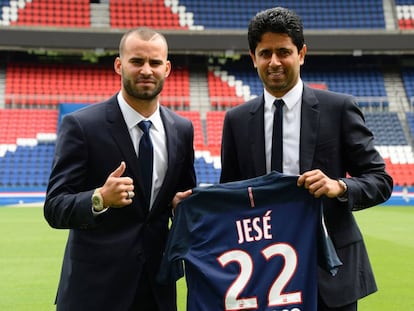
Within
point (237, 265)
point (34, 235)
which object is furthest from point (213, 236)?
point (34, 235)

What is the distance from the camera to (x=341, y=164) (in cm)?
236

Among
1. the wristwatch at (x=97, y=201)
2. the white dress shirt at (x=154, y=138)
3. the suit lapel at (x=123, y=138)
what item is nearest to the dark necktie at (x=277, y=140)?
the white dress shirt at (x=154, y=138)

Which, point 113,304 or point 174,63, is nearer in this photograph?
point 113,304

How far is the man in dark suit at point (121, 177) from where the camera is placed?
2.39 metres

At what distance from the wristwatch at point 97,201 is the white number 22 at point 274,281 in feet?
1.95

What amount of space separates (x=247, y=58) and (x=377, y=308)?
19.3 meters

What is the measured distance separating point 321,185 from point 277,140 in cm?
32

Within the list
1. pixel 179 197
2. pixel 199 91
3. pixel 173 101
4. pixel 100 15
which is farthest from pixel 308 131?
pixel 100 15

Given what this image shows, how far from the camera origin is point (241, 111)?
2.55 m

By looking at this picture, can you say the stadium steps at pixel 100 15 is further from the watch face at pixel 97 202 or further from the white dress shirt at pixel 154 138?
the watch face at pixel 97 202

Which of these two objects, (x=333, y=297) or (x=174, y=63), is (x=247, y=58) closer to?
(x=174, y=63)

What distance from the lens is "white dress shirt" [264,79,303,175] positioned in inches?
92.8

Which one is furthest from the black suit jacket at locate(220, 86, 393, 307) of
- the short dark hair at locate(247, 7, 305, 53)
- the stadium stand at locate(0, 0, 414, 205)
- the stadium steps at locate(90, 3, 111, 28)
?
the stadium steps at locate(90, 3, 111, 28)

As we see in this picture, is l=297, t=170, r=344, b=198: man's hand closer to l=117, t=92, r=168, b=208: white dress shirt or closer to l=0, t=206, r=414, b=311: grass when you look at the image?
l=117, t=92, r=168, b=208: white dress shirt
